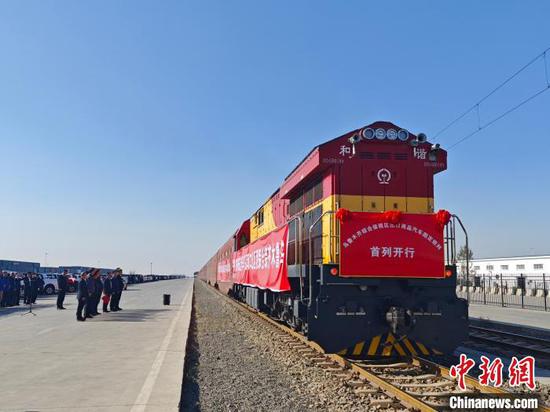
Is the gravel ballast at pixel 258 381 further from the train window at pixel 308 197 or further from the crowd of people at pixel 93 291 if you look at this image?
the crowd of people at pixel 93 291

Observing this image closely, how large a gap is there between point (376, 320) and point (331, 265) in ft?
4.10

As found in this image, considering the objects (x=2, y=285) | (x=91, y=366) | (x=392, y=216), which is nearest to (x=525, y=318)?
(x=392, y=216)

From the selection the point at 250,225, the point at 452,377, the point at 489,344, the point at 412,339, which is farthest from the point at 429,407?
the point at 250,225

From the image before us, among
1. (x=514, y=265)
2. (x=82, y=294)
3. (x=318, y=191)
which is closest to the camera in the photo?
(x=318, y=191)

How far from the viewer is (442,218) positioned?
369 inches

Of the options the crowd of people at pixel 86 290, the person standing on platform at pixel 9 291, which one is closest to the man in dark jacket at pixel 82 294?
the crowd of people at pixel 86 290

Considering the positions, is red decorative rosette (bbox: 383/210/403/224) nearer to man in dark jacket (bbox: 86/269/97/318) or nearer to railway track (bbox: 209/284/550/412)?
railway track (bbox: 209/284/550/412)

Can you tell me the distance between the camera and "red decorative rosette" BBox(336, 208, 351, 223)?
9.09 metres

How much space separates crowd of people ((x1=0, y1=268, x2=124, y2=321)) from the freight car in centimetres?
892

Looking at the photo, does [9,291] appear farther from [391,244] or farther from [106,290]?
[391,244]

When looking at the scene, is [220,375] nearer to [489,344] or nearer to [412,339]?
[412,339]

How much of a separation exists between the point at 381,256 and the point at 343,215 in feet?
3.36

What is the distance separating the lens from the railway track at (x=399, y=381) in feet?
22.0

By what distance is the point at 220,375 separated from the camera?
28.8 ft
